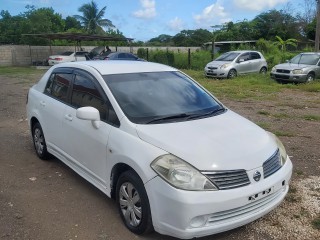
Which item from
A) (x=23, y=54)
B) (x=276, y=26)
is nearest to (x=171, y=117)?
(x=23, y=54)

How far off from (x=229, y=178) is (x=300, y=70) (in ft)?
46.5

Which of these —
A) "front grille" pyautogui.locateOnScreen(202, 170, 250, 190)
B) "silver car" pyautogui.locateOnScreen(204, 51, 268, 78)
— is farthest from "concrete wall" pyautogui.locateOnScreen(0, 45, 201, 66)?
"front grille" pyautogui.locateOnScreen(202, 170, 250, 190)

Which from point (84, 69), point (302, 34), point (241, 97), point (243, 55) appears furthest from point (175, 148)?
point (302, 34)

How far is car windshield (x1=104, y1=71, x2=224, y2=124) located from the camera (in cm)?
400

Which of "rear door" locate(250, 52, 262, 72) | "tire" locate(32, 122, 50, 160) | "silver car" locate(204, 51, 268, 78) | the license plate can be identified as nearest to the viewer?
the license plate

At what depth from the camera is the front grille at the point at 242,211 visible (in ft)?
10.5

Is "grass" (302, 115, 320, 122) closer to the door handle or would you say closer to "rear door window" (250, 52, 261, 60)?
the door handle

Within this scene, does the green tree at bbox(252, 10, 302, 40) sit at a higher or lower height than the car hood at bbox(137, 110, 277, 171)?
higher

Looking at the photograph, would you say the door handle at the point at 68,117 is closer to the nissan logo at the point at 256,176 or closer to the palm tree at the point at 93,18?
the nissan logo at the point at 256,176

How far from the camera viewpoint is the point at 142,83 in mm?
4445

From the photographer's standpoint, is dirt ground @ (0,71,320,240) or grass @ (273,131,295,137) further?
grass @ (273,131,295,137)

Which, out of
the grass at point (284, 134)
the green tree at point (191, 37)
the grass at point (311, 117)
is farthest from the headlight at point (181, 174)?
the green tree at point (191, 37)

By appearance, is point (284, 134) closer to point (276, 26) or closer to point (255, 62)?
point (255, 62)

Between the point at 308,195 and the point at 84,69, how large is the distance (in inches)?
123
